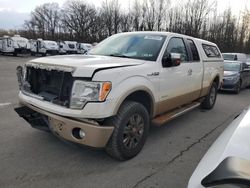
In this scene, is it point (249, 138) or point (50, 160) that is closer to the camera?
point (249, 138)

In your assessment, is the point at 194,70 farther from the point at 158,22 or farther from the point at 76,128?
the point at 158,22

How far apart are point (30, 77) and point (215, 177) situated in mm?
3348

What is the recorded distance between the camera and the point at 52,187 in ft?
10.1

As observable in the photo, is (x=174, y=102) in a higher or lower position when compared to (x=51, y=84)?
lower

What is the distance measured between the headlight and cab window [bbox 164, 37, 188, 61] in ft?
5.83

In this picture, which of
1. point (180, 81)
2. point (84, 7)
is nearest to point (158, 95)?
point (180, 81)

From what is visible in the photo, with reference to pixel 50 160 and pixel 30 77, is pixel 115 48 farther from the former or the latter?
pixel 50 160

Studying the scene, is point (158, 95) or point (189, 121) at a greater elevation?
point (158, 95)

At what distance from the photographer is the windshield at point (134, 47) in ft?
14.7

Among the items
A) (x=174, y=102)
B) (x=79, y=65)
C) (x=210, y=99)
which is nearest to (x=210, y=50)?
(x=210, y=99)

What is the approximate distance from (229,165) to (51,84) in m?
2.89

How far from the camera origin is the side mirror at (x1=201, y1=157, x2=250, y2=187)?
1.45 metres

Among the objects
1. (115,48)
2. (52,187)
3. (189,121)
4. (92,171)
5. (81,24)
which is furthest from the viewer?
(81,24)

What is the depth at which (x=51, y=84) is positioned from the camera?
385 cm
